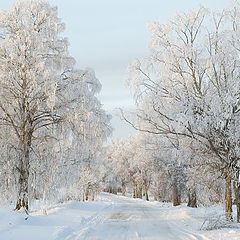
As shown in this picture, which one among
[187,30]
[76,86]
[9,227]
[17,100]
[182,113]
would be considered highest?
[187,30]

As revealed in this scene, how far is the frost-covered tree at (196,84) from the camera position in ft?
37.5

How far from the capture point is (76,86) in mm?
14703

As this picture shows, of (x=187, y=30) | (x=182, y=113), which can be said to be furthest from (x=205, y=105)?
(x=187, y=30)

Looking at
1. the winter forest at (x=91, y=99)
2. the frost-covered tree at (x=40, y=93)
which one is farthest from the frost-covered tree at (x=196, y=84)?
the frost-covered tree at (x=40, y=93)

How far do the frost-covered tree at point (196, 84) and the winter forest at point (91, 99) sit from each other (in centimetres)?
4

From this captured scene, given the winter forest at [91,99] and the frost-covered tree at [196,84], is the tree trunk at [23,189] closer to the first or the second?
the winter forest at [91,99]

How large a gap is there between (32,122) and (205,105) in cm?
779

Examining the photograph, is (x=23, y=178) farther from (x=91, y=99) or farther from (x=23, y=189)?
(x=91, y=99)

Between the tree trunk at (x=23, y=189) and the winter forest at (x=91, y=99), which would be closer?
the winter forest at (x=91, y=99)

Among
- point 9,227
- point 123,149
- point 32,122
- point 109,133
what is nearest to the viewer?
point 9,227

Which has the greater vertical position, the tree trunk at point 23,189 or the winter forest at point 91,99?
the winter forest at point 91,99

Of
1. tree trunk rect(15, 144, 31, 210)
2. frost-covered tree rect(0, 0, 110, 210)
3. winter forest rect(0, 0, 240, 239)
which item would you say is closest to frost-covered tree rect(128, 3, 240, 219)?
winter forest rect(0, 0, 240, 239)

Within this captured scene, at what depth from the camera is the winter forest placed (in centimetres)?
1185

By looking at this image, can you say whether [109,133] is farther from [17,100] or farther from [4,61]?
[4,61]
